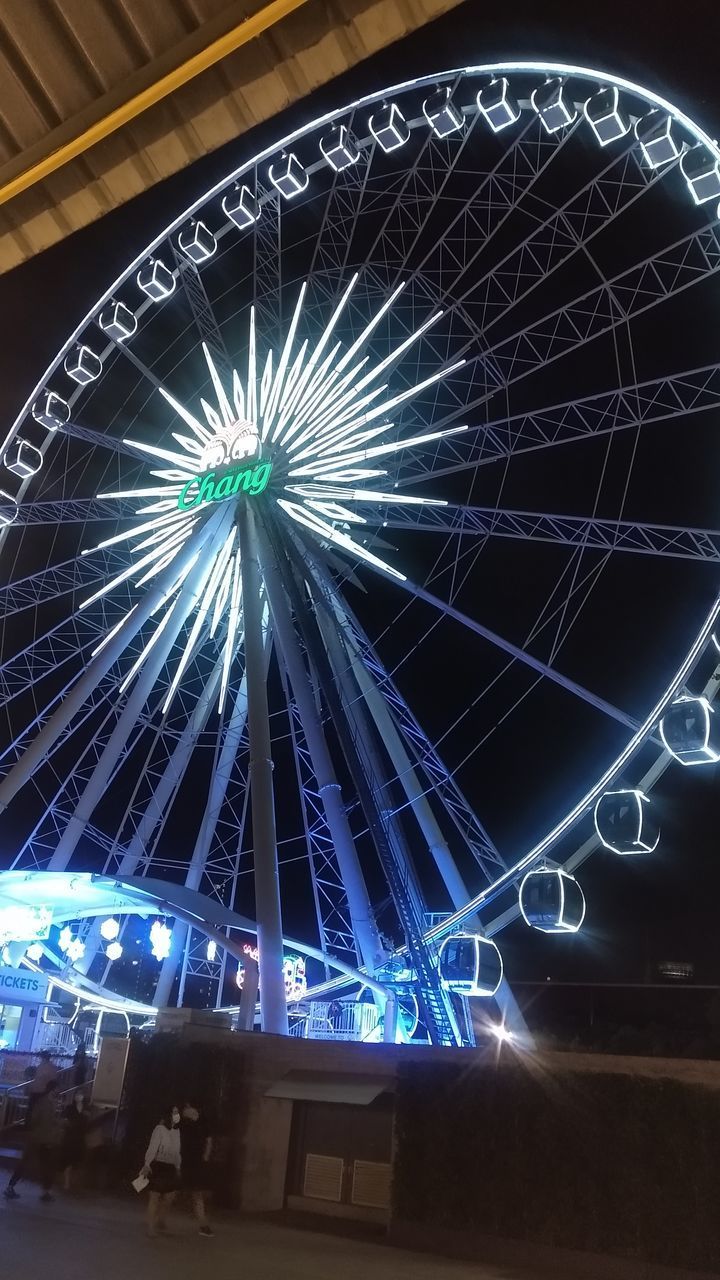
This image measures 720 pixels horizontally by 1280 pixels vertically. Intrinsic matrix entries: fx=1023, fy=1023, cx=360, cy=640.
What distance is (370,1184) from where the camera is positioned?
1405cm

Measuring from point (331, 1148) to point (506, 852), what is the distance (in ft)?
126

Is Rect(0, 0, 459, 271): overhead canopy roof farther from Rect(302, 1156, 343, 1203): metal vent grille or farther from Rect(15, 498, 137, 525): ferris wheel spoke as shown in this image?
Rect(15, 498, 137, 525): ferris wheel spoke

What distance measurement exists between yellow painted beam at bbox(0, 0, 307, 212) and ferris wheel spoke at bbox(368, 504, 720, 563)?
1693cm

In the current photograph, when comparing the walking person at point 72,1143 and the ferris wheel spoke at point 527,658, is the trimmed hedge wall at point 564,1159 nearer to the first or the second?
the walking person at point 72,1143

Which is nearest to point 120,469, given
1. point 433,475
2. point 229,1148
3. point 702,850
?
point 433,475

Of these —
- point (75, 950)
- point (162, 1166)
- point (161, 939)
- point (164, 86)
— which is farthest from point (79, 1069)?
point (164, 86)

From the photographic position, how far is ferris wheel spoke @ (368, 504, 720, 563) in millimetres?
19844

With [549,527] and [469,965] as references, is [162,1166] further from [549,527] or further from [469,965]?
[549,527]

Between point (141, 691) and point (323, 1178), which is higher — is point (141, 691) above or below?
above

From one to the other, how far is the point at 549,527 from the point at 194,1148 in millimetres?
13729

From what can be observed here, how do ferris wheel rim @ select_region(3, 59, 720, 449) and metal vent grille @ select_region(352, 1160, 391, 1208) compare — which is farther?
ferris wheel rim @ select_region(3, 59, 720, 449)

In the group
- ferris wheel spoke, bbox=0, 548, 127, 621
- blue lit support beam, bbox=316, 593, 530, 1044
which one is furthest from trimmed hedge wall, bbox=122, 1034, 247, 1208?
ferris wheel spoke, bbox=0, 548, 127, 621

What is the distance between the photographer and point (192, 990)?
52.6m

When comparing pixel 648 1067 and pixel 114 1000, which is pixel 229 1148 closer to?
pixel 648 1067
